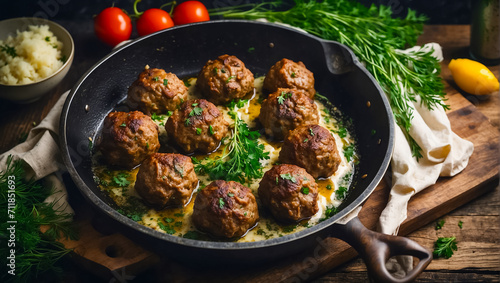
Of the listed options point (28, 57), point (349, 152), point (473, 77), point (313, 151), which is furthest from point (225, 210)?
point (473, 77)

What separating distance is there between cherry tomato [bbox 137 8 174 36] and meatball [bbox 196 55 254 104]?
3.88ft

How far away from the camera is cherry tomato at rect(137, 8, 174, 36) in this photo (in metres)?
5.98

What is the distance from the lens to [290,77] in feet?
16.6

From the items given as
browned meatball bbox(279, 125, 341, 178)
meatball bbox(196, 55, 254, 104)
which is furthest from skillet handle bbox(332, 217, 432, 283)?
meatball bbox(196, 55, 254, 104)

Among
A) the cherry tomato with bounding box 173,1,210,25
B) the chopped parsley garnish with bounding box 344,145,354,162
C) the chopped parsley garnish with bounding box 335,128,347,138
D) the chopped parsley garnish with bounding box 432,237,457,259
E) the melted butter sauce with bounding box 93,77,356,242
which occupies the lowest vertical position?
the chopped parsley garnish with bounding box 432,237,457,259

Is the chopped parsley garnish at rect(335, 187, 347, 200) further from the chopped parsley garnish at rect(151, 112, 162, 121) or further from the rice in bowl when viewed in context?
the rice in bowl

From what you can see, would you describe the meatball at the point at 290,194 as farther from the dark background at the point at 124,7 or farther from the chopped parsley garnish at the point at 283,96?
the dark background at the point at 124,7

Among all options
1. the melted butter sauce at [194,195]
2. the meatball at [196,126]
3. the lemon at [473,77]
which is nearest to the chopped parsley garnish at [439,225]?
the melted butter sauce at [194,195]

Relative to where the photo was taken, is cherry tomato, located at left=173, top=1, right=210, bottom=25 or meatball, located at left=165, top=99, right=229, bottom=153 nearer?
meatball, located at left=165, top=99, right=229, bottom=153

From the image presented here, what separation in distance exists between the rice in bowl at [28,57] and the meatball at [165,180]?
1.90 m

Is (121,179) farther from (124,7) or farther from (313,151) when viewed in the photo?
(124,7)

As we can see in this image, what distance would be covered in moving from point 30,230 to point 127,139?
3.48ft

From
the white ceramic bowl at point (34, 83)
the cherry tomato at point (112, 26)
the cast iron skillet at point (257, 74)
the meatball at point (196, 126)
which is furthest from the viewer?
the cherry tomato at point (112, 26)

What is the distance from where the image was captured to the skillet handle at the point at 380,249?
133 inches
